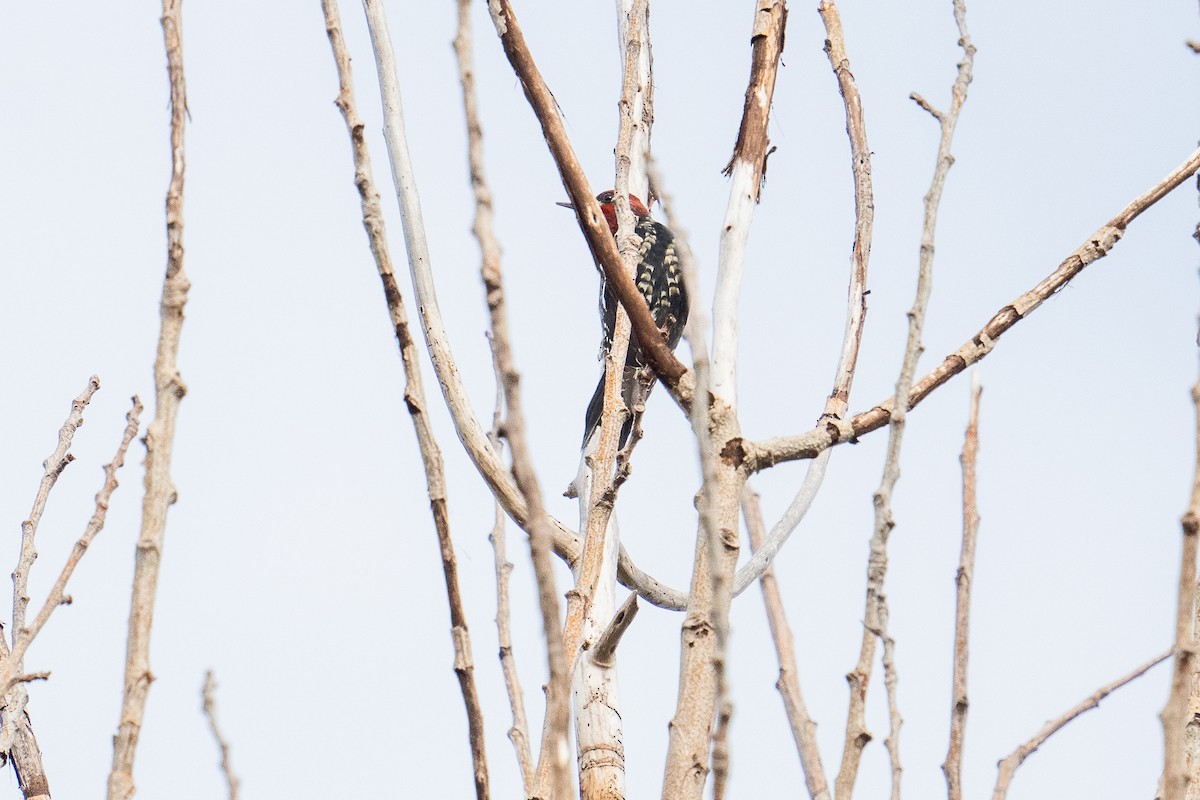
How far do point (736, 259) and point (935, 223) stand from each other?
0.81m

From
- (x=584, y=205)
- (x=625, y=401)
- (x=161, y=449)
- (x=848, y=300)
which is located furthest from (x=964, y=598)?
(x=625, y=401)

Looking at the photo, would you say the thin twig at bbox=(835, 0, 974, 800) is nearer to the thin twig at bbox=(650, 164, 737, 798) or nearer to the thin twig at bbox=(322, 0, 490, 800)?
the thin twig at bbox=(650, 164, 737, 798)

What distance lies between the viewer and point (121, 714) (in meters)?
1.09

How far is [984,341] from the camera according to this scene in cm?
212

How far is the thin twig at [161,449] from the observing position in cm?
108

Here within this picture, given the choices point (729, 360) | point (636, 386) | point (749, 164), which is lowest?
point (729, 360)

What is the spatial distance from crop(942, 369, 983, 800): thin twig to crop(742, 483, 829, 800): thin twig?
22 cm

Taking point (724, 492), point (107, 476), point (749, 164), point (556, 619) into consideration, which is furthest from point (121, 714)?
point (749, 164)

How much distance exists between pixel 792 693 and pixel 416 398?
973 mm

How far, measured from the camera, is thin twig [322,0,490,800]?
3.77ft

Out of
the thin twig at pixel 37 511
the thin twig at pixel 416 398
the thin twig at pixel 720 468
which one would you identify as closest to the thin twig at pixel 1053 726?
the thin twig at pixel 720 468

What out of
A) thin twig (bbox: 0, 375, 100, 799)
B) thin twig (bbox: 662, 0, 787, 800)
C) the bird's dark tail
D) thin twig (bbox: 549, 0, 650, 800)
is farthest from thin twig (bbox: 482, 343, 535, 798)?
the bird's dark tail

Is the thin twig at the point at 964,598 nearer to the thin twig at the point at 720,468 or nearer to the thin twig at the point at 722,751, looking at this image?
the thin twig at the point at 720,468

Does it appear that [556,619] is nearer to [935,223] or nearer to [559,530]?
[935,223]
